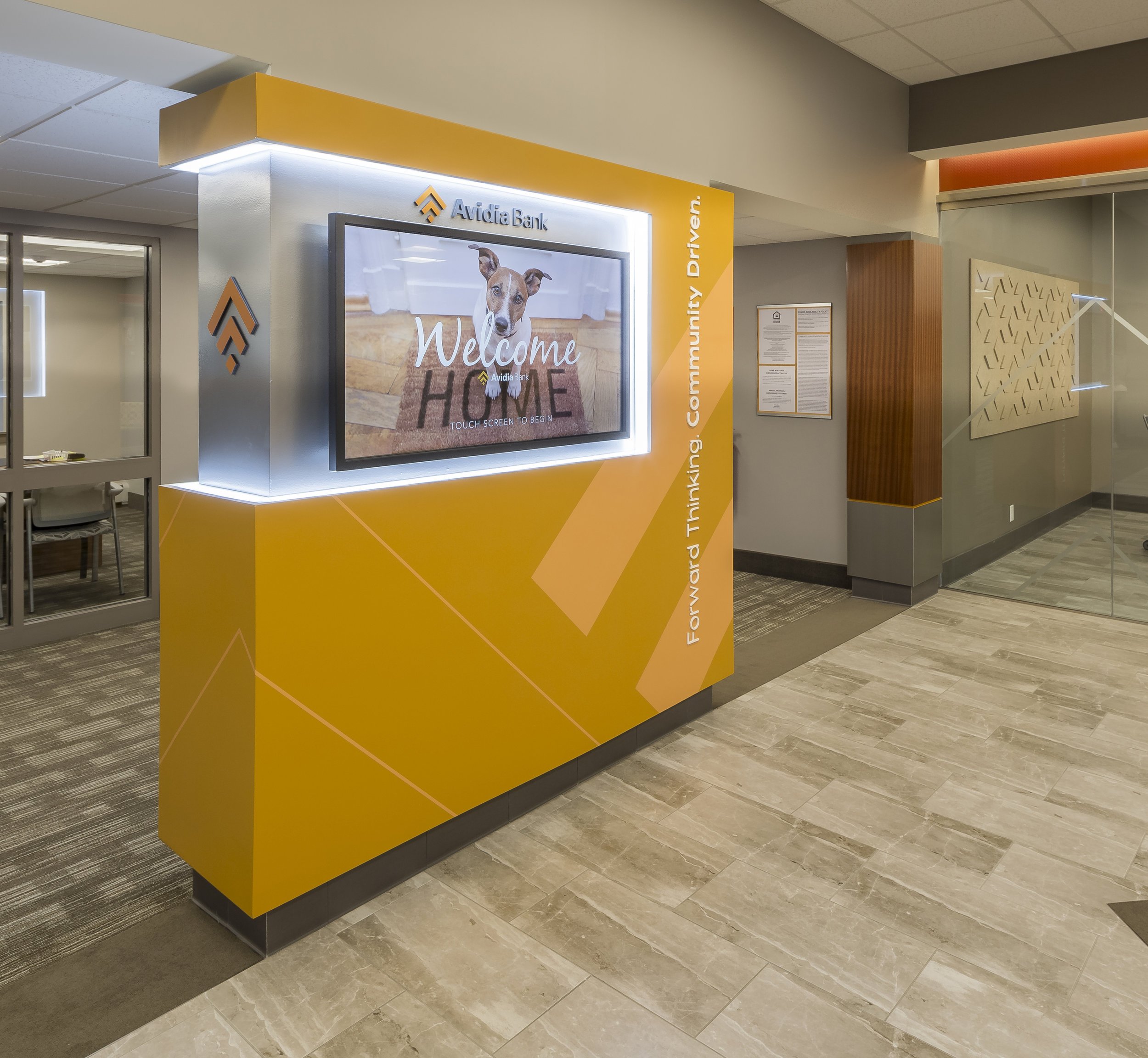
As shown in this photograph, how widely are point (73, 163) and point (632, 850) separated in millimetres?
3689

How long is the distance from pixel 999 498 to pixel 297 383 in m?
5.40

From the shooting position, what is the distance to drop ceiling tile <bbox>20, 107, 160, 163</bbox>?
126 inches

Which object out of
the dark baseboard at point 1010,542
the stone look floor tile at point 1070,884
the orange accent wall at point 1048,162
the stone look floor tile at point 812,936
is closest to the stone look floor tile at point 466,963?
the stone look floor tile at point 812,936

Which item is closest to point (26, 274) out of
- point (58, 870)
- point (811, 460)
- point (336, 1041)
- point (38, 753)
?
point (38, 753)

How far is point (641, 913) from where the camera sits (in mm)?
2697

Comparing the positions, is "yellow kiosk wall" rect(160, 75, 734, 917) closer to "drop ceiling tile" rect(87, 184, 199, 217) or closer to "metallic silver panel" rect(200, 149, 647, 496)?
"metallic silver panel" rect(200, 149, 647, 496)

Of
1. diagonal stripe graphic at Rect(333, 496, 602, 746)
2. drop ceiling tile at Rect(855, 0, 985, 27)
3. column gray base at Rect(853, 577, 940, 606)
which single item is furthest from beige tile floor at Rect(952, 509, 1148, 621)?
diagonal stripe graphic at Rect(333, 496, 602, 746)

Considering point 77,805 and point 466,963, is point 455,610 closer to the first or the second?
point 466,963

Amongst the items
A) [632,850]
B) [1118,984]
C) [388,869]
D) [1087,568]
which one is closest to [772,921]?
[632,850]

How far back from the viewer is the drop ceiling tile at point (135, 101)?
2.84 meters

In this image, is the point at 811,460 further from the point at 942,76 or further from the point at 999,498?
the point at 942,76

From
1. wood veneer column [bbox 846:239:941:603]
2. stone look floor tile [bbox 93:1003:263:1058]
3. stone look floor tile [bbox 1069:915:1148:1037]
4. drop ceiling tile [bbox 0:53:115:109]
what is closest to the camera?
stone look floor tile [bbox 93:1003:263:1058]

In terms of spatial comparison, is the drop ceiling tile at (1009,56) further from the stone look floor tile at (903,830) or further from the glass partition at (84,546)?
the glass partition at (84,546)

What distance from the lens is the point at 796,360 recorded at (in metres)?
6.75
